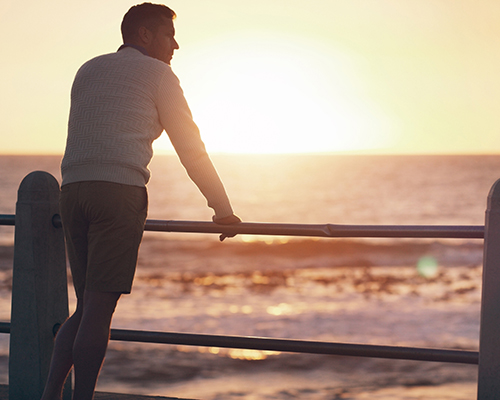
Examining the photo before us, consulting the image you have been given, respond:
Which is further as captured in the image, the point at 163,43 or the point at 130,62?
the point at 163,43

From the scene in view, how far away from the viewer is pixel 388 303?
38.3 feet

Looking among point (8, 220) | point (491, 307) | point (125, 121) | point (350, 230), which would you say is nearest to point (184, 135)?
point (125, 121)

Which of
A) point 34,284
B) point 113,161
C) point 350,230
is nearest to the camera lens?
point 113,161

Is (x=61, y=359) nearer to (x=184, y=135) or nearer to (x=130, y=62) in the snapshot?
(x=184, y=135)

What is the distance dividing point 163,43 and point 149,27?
0.07m

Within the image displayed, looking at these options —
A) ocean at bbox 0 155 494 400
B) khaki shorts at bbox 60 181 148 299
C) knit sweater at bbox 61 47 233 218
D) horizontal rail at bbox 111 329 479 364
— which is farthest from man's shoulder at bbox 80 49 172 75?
ocean at bbox 0 155 494 400

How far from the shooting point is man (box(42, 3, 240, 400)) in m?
1.87

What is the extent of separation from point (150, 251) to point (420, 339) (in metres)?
13.9

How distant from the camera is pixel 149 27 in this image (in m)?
2.03

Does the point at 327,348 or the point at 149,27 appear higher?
the point at 149,27

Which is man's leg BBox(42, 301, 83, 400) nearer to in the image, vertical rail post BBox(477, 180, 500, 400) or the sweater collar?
the sweater collar

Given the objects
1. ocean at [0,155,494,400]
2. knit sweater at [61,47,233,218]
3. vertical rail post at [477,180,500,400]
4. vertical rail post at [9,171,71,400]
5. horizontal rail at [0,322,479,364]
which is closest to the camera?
knit sweater at [61,47,233,218]

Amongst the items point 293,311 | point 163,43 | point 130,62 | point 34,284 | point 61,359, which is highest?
point 293,311

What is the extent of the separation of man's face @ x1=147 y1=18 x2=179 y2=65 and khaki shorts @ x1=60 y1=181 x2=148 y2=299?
1.66ft
